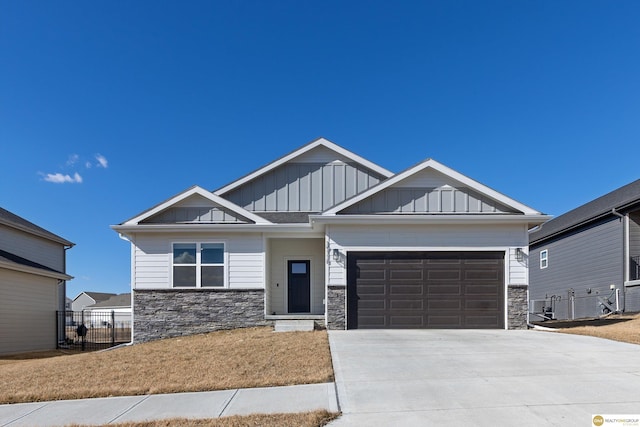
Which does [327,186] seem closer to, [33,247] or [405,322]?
[405,322]

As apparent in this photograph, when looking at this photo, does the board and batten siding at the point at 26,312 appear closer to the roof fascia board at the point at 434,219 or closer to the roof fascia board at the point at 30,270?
the roof fascia board at the point at 30,270

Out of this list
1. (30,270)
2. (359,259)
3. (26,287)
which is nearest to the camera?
(359,259)

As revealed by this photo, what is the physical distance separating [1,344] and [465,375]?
14750mm

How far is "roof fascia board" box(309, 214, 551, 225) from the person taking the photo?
12375 mm

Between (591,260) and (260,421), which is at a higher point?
(591,260)

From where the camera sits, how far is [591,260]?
1995cm

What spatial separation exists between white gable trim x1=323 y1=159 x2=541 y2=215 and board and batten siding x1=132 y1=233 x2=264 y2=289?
9.26 feet

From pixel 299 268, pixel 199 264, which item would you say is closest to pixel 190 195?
pixel 199 264

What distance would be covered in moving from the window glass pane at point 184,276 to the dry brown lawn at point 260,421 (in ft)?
28.0

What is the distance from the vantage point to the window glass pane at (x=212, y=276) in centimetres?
1348

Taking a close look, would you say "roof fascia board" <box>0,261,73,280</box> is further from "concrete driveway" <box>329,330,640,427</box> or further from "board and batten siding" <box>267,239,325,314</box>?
"concrete driveway" <box>329,330,640,427</box>

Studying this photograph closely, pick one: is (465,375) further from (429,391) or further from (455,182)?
(455,182)

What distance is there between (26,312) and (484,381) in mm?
16010

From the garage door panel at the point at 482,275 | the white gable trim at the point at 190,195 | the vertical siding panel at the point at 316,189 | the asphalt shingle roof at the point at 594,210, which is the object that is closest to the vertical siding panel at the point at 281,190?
the vertical siding panel at the point at 316,189
